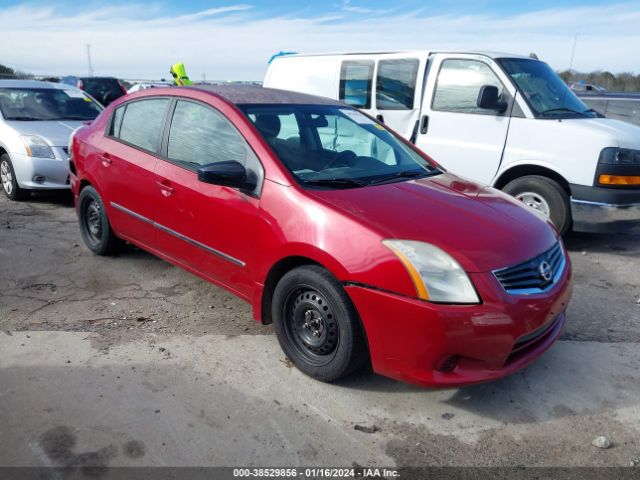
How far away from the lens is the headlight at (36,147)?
684 cm

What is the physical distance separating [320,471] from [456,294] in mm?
1040

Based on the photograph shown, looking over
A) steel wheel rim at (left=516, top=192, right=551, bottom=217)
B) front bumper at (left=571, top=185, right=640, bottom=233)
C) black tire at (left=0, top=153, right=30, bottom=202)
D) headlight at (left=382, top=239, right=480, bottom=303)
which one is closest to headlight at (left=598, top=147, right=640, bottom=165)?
front bumper at (left=571, top=185, right=640, bottom=233)

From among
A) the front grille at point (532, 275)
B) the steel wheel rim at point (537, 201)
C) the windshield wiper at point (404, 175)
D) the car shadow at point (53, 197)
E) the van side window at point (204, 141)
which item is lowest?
the car shadow at point (53, 197)

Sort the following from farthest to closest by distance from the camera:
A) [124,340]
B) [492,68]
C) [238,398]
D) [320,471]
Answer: [492,68], [124,340], [238,398], [320,471]

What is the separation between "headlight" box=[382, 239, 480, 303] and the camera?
2555mm

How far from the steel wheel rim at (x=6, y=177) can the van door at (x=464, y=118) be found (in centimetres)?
543

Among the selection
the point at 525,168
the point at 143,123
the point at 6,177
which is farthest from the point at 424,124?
the point at 6,177

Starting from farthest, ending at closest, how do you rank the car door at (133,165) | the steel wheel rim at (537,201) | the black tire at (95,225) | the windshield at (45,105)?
the windshield at (45,105) → the steel wheel rim at (537,201) → the black tire at (95,225) → the car door at (133,165)

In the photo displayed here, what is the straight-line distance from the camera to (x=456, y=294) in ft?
8.40

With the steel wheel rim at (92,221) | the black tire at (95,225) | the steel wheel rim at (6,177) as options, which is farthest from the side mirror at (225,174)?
the steel wheel rim at (6,177)

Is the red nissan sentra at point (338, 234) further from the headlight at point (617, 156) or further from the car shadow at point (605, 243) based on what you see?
the car shadow at point (605, 243)

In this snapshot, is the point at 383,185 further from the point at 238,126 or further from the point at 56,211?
the point at 56,211

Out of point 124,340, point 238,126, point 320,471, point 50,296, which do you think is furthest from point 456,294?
point 50,296

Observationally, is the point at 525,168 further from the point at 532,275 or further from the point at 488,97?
the point at 532,275
